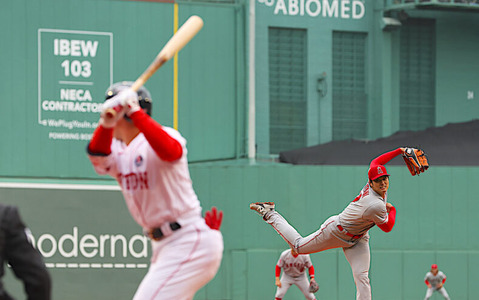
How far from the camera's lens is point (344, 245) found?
924cm

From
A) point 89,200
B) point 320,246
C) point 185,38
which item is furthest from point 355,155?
point 185,38

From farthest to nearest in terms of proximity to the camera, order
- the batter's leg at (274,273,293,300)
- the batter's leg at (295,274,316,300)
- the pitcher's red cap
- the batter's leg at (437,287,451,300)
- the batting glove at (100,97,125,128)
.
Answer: the batter's leg at (437,287,451,300) < the batter's leg at (274,273,293,300) < the batter's leg at (295,274,316,300) < the pitcher's red cap < the batting glove at (100,97,125,128)

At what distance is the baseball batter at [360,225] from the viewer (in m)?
8.82

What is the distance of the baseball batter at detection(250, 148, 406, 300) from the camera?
8820mm

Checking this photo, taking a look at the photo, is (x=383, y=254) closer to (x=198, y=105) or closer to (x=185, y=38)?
(x=198, y=105)

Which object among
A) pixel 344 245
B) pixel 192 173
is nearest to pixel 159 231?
pixel 344 245

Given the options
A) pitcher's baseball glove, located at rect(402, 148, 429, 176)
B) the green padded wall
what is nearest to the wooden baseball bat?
pitcher's baseball glove, located at rect(402, 148, 429, 176)

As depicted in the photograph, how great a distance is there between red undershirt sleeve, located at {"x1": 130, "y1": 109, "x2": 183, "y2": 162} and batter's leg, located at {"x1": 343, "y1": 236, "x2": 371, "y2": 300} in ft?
16.5

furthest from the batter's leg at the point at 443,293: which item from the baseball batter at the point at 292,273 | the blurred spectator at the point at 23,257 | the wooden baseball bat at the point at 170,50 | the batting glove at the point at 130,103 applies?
the blurred spectator at the point at 23,257

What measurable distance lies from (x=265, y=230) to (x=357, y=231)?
24.1 feet

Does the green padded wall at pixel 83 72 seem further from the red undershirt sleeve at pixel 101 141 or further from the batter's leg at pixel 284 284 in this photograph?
the red undershirt sleeve at pixel 101 141

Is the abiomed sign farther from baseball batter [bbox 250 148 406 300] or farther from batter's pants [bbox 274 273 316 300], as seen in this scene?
baseball batter [bbox 250 148 406 300]

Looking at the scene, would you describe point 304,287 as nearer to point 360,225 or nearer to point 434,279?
point 434,279

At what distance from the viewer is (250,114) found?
17.4 meters
